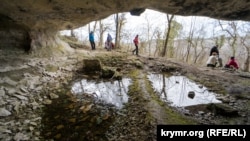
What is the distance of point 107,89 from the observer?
8023 mm

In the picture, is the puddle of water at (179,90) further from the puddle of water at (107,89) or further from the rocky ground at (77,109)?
the puddle of water at (107,89)

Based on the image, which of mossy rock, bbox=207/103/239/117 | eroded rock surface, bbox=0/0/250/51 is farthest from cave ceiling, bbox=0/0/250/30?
mossy rock, bbox=207/103/239/117

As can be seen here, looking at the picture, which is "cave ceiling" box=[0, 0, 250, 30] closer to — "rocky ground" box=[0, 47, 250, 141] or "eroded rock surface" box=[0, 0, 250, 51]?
"eroded rock surface" box=[0, 0, 250, 51]

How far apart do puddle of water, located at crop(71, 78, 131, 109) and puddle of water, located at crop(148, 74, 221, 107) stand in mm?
1329

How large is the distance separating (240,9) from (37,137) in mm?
6915

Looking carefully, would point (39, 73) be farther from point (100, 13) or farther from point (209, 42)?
point (209, 42)

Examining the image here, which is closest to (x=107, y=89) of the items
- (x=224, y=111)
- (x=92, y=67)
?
(x=92, y=67)

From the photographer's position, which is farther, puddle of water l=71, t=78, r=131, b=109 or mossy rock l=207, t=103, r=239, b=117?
puddle of water l=71, t=78, r=131, b=109

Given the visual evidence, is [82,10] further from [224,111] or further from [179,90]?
[224,111]

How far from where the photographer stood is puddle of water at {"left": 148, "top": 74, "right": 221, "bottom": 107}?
275 inches

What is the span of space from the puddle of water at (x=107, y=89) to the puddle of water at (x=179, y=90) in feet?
4.36

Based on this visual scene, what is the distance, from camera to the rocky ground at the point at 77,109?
5043mm

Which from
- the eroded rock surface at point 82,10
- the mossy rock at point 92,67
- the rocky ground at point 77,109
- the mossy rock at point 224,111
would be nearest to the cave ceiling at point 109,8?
the eroded rock surface at point 82,10

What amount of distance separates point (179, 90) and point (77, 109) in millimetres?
4017
